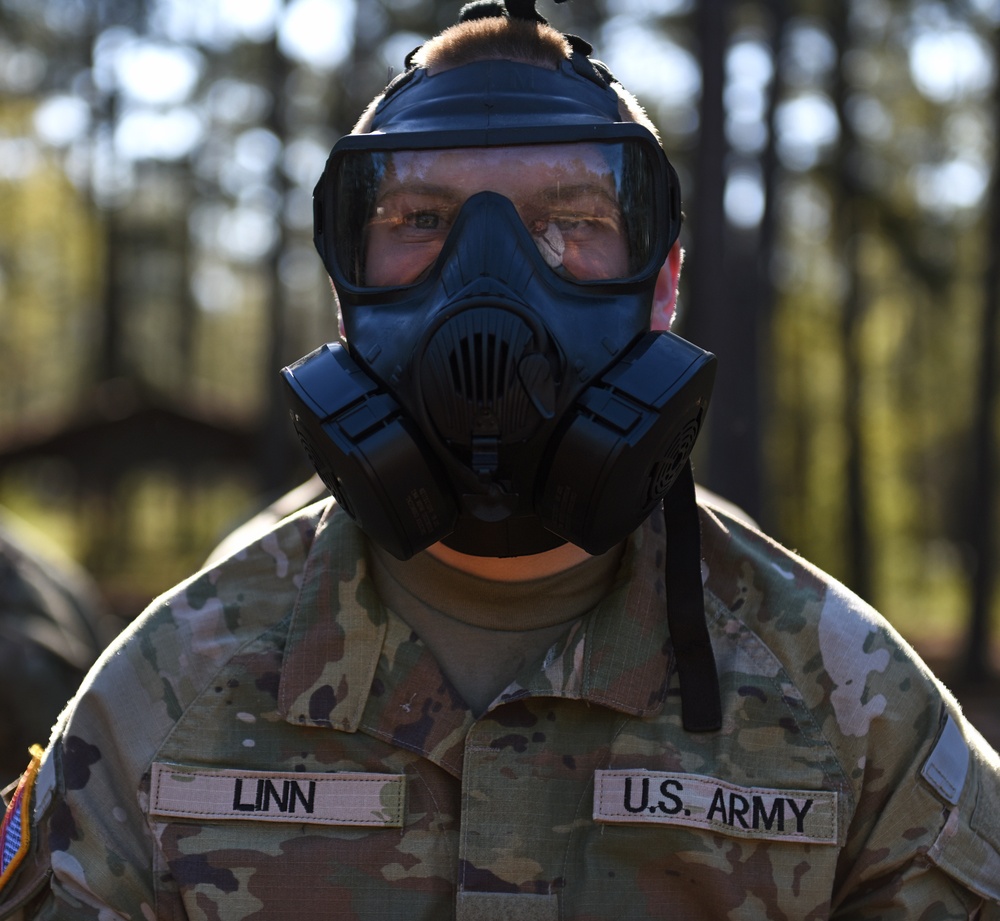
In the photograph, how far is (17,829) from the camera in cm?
217

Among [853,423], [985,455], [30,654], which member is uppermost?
→ [30,654]

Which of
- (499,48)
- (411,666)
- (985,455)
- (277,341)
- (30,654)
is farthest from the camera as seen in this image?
(277,341)

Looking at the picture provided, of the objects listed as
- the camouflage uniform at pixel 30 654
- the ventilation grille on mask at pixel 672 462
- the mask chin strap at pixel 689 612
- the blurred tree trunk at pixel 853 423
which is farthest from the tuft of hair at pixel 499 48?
the blurred tree trunk at pixel 853 423

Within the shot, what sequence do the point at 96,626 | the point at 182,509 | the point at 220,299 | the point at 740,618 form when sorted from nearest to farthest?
the point at 740,618 < the point at 96,626 < the point at 182,509 < the point at 220,299

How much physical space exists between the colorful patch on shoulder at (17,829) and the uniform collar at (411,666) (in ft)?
1.53

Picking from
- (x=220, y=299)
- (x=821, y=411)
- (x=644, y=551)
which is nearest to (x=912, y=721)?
(x=644, y=551)

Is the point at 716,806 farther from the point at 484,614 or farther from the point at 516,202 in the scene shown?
the point at 516,202

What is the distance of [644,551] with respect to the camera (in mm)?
2400

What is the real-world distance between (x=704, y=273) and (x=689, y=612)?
4.53 meters

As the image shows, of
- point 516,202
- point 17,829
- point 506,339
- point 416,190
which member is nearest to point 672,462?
point 506,339

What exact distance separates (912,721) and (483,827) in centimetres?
77

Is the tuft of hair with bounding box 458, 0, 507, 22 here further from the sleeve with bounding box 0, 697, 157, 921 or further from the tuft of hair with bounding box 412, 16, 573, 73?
the sleeve with bounding box 0, 697, 157, 921

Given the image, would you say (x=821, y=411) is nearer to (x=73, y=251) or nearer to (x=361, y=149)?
(x=73, y=251)

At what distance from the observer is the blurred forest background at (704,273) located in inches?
450
